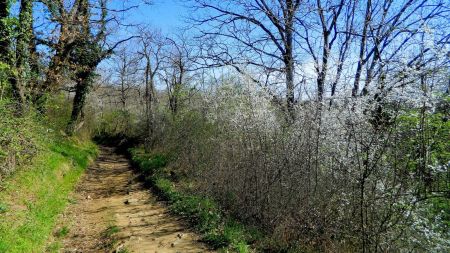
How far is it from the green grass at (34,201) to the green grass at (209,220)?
2659mm

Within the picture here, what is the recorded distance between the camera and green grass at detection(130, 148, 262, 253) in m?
6.77

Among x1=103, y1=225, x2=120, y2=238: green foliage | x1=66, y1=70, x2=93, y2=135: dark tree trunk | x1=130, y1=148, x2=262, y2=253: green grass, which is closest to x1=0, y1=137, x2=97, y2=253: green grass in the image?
x1=103, y1=225, x2=120, y2=238: green foliage

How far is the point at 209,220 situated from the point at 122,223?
2075mm

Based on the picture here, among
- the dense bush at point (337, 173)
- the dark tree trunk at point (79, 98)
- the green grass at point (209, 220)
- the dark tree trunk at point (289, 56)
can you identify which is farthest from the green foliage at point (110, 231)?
the dark tree trunk at point (79, 98)

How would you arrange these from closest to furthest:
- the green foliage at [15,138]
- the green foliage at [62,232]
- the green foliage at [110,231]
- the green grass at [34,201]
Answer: the green grass at [34,201]
the green foliage at [62,232]
the green foliage at [110,231]
the green foliage at [15,138]

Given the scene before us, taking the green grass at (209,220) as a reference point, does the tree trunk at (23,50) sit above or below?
above

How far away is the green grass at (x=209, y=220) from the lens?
267 inches

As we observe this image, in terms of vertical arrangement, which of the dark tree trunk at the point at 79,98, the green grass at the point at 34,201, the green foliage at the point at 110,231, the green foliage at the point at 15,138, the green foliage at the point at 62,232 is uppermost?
the dark tree trunk at the point at 79,98

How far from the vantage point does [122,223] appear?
8.45 m

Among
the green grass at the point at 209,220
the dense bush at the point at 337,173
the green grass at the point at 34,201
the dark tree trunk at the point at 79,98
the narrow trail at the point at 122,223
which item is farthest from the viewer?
the dark tree trunk at the point at 79,98

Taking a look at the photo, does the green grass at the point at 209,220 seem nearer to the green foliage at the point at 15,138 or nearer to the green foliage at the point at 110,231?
the green foliage at the point at 110,231

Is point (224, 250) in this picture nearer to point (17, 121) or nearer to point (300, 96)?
point (300, 96)

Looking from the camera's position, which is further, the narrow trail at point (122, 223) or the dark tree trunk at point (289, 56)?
the dark tree trunk at point (289, 56)

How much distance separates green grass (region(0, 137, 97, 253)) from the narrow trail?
1.38 ft
